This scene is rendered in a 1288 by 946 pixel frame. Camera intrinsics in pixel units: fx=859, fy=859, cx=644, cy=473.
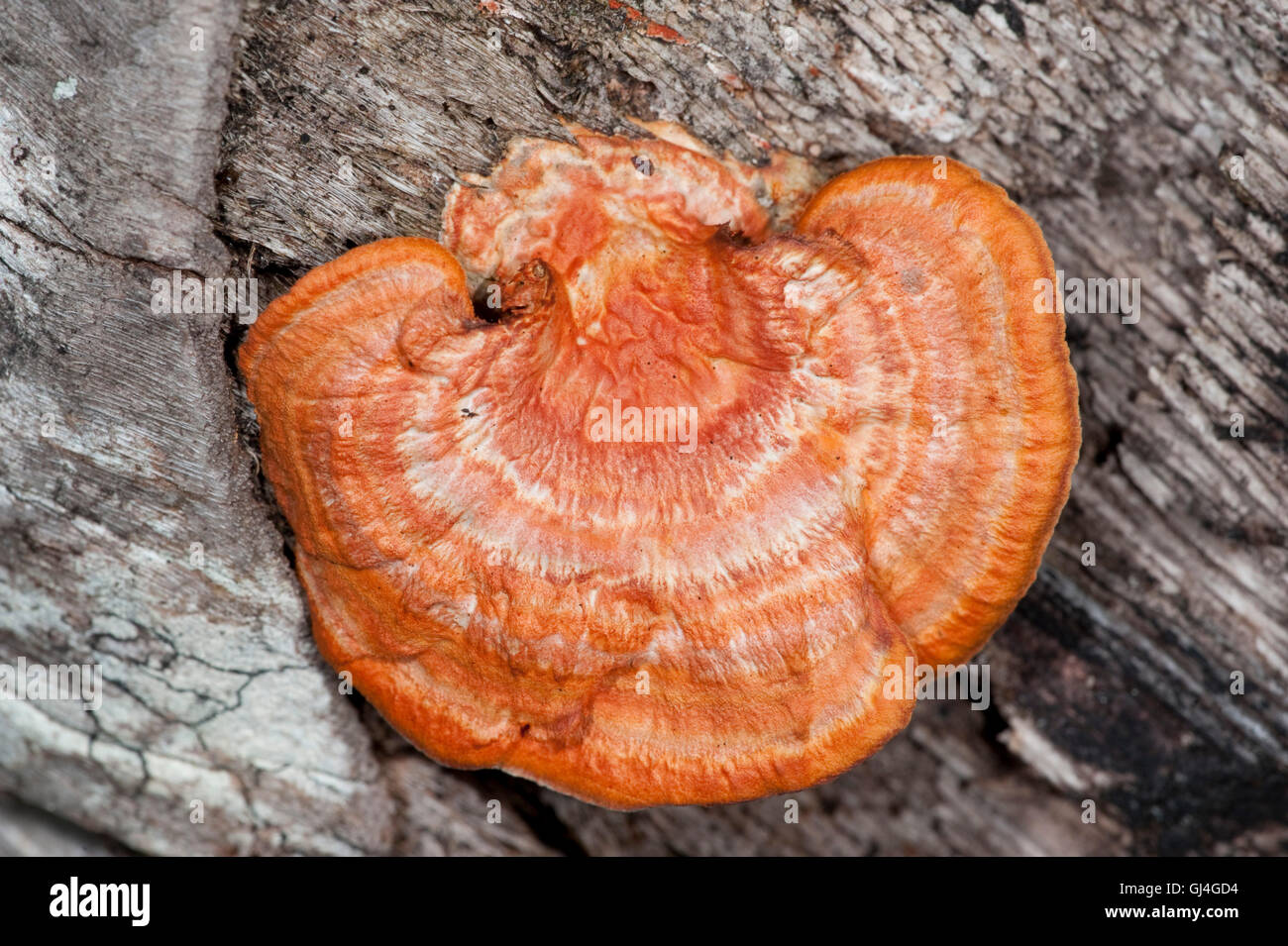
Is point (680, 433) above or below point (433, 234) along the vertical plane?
below

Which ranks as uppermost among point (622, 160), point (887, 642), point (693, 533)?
point (622, 160)

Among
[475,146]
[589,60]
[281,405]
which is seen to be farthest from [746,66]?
[281,405]

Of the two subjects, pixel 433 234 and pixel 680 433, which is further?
pixel 433 234

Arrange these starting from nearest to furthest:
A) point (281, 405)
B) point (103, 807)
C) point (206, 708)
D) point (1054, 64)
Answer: point (281, 405) → point (1054, 64) → point (206, 708) → point (103, 807)

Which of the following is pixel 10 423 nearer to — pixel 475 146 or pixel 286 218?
pixel 286 218
